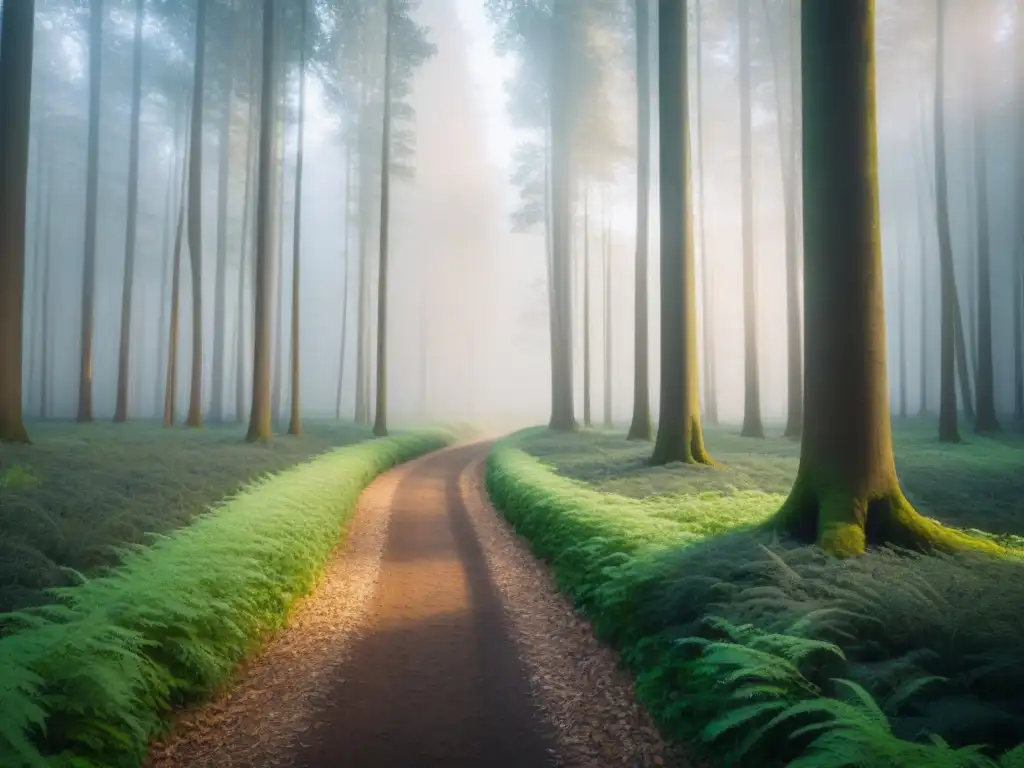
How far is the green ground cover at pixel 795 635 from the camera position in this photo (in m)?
2.83

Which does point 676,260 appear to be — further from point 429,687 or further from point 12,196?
point 12,196

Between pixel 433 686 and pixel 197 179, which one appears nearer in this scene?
pixel 433 686

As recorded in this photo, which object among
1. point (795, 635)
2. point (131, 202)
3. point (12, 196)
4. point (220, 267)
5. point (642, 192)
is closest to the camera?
point (795, 635)

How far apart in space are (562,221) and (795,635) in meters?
23.8

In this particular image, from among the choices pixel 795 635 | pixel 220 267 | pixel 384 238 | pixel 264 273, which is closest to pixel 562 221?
pixel 384 238

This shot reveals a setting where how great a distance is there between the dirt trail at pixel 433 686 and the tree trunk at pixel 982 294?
853 inches

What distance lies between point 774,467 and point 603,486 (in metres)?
4.46

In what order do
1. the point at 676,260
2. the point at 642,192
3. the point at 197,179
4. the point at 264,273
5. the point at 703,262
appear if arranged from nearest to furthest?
the point at 676,260 < the point at 642,192 < the point at 264,273 < the point at 197,179 < the point at 703,262

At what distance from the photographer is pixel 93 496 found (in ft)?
25.3

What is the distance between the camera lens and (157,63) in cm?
2381

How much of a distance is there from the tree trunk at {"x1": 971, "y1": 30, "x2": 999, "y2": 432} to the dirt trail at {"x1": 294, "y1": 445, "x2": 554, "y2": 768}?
21.7 metres

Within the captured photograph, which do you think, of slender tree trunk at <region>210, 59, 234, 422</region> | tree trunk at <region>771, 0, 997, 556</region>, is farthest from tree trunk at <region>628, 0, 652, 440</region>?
slender tree trunk at <region>210, 59, 234, 422</region>

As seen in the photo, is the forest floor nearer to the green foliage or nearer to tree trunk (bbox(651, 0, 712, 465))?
the green foliage

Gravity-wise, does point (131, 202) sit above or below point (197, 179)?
above
